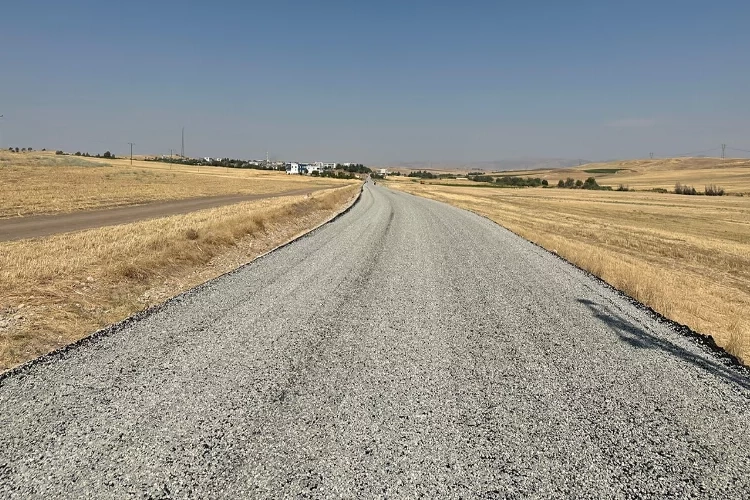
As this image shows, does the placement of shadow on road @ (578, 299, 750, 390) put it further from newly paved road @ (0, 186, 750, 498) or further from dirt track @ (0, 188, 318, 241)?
dirt track @ (0, 188, 318, 241)

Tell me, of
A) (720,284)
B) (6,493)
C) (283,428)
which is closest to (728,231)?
(720,284)

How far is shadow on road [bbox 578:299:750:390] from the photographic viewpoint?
5117 millimetres

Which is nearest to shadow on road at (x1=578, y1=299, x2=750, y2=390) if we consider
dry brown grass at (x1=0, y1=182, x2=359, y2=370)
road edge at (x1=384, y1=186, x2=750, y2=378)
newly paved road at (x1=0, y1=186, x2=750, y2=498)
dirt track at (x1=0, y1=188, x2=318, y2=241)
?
newly paved road at (x1=0, y1=186, x2=750, y2=498)

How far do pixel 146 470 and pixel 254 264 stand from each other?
7.70 metres

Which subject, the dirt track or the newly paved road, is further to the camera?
the dirt track

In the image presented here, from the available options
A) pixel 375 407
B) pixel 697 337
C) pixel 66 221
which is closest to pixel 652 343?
A: pixel 697 337

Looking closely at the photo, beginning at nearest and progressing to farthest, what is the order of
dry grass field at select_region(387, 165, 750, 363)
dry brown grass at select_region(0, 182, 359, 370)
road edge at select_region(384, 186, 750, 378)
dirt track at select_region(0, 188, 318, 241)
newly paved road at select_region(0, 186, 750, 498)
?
newly paved road at select_region(0, 186, 750, 498)
road edge at select_region(384, 186, 750, 378)
dry brown grass at select_region(0, 182, 359, 370)
dry grass field at select_region(387, 165, 750, 363)
dirt track at select_region(0, 188, 318, 241)

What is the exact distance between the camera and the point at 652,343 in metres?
6.04

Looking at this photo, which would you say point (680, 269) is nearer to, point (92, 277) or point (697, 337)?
point (697, 337)

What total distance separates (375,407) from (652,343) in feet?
14.8

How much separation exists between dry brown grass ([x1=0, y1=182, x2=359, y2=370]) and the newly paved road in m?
0.84

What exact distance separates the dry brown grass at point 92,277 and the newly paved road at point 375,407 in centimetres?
84

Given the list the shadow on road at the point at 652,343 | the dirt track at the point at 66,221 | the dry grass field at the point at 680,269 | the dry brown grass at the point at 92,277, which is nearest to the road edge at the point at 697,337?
the shadow on road at the point at 652,343

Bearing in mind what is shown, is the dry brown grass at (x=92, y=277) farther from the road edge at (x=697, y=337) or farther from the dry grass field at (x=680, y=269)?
the dry grass field at (x=680, y=269)
